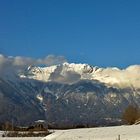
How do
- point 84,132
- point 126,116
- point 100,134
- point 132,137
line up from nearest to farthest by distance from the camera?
point 132,137
point 100,134
point 84,132
point 126,116

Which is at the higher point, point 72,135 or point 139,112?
point 139,112

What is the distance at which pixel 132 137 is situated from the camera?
1027 inches

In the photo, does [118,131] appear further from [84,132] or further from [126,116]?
[126,116]

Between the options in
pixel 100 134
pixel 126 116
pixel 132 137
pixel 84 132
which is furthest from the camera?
pixel 126 116

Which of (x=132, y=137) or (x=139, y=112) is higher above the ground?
(x=139, y=112)

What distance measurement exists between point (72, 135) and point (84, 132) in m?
0.84

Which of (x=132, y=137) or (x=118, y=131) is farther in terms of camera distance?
(x=118, y=131)

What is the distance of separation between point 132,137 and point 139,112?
85.4 metres

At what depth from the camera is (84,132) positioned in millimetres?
31281

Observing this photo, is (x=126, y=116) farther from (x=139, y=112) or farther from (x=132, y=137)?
(x=132, y=137)

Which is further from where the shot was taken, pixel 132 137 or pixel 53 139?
pixel 53 139

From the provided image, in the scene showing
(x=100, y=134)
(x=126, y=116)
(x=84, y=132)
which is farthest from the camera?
(x=126, y=116)

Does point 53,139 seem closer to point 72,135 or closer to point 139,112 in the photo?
point 72,135

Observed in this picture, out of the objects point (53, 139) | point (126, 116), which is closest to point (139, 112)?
point (126, 116)
